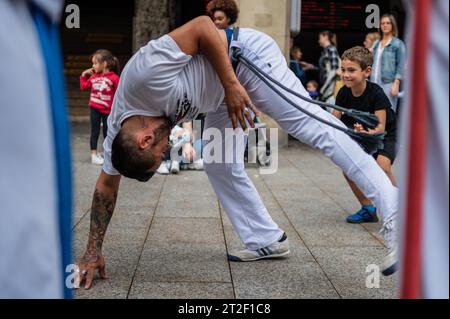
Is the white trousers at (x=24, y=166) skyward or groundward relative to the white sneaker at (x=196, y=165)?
skyward

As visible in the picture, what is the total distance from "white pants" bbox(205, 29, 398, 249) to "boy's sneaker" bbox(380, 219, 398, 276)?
40mm

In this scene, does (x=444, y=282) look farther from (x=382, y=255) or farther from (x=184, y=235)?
(x=184, y=235)

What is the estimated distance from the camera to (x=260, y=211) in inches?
171

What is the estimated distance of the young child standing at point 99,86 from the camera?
359 inches

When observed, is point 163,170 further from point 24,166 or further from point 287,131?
point 24,166

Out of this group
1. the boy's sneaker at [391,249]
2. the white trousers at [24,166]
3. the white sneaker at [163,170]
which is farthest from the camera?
the white sneaker at [163,170]

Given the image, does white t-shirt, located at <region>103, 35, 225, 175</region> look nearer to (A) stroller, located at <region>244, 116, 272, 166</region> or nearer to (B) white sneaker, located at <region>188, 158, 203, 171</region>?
(B) white sneaker, located at <region>188, 158, 203, 171</region>

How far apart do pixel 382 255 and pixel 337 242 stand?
0.46m

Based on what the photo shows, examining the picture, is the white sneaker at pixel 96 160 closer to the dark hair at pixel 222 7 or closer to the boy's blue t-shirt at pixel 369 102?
the dark hair at pixel 222 7

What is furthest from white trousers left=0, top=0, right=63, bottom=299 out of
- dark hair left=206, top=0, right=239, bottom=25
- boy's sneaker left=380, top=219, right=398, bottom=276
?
dark hair left=206, top=0, right=239, bottom=25

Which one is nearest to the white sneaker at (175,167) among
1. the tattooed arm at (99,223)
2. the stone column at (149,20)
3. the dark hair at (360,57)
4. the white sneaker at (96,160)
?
the white sneaker at (96,160)

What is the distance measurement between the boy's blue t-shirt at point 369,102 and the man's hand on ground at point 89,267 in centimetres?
236

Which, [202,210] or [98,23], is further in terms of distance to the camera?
[98,23]
